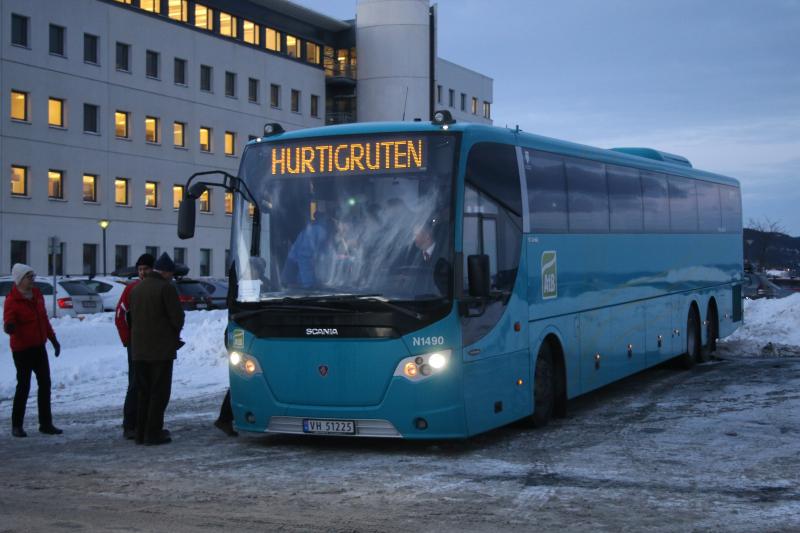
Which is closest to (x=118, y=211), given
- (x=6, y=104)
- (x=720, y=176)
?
(x=6, y=104)

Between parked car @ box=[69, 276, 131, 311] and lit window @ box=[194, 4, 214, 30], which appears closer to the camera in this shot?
parked car @ box=[69, 276, 131, 311]

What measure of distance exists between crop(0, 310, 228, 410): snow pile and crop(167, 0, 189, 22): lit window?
40.8m

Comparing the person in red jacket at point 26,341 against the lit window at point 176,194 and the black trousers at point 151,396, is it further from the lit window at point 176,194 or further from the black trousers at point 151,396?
the lit window at point 176,194

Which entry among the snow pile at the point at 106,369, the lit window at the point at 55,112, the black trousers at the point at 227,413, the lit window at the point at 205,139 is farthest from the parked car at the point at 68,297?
the lit window at the point at 205,139

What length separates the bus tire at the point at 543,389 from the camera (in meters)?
13.1

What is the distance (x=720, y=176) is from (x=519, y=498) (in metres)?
15.7

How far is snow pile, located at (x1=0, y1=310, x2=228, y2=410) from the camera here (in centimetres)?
1750

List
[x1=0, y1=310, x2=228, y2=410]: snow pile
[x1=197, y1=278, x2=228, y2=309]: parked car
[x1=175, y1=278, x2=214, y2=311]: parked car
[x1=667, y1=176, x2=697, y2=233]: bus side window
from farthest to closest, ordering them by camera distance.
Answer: [x1=197, y1=278, x2=228, y2=309]: parked car < [x1=175, y1=278, x2=214, y2=311]: parked car < [x1=667, y1=176, x2=697, y2=233]: bus side window < [x1=0, y1=310, x2=228, y2=410]: snow pile

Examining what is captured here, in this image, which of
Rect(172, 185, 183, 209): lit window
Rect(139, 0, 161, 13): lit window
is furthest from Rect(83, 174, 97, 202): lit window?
Rect(139, 0, 161, 13): lit window

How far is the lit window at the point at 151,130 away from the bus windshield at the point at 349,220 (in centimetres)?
5394

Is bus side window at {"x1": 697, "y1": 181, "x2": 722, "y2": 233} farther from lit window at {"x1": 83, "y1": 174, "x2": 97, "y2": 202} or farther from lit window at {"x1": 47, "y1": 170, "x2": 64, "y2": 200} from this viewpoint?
lit window at {"x1": 83, "y1": 174, "x2": 97, "y2": 202}

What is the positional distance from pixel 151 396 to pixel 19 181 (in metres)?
47.4

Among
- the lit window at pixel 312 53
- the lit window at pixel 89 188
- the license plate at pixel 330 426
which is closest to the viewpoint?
the license plate at pixel 330 426

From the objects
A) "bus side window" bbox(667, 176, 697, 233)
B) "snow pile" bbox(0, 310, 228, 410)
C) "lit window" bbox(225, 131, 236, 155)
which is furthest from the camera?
"lit window" bbox(225, 131, 236, 155)
